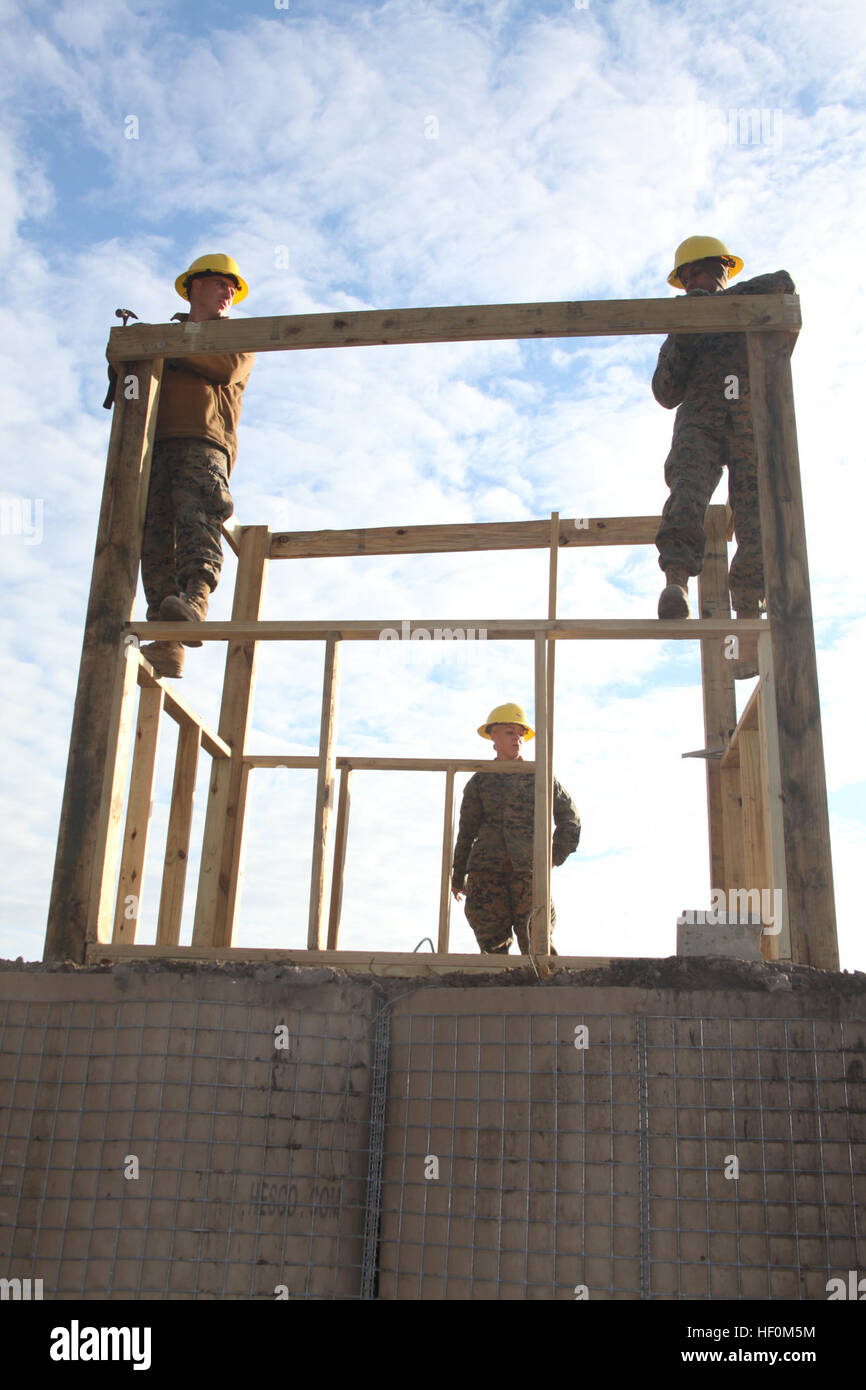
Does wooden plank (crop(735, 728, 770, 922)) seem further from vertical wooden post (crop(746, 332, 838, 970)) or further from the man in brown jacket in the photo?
the man in brown jacket

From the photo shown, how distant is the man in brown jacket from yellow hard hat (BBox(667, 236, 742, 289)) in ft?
7.99

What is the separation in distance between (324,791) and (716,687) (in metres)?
2.93

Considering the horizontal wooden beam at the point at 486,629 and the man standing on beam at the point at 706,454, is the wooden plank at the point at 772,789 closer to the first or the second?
the horizontal wooden beam at the point at 486,629

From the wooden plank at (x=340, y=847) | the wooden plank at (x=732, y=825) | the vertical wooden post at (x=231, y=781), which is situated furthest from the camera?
the wooden plank at (x=340, y=847)

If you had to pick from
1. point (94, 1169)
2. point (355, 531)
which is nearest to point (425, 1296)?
point (94, 1169)

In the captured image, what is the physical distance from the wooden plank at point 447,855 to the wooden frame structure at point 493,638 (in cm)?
214

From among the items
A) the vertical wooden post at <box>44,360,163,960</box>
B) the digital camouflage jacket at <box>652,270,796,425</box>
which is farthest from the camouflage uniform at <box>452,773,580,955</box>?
the vertical wooden post at <box>44,360,163,960</box>

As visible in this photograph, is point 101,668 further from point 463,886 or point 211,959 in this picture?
point 463,886

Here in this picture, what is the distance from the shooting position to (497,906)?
8195 mm

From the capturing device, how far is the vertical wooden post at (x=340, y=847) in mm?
8273

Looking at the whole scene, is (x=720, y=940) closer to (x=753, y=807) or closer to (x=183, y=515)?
(x=753, y=807)

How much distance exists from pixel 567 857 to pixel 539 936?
3.74 meters

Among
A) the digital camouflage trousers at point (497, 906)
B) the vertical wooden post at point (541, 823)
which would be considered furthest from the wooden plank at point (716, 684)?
the digital camouflage trousers at point (497, 906)

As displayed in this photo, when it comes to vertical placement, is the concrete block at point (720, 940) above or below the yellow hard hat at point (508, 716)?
below
